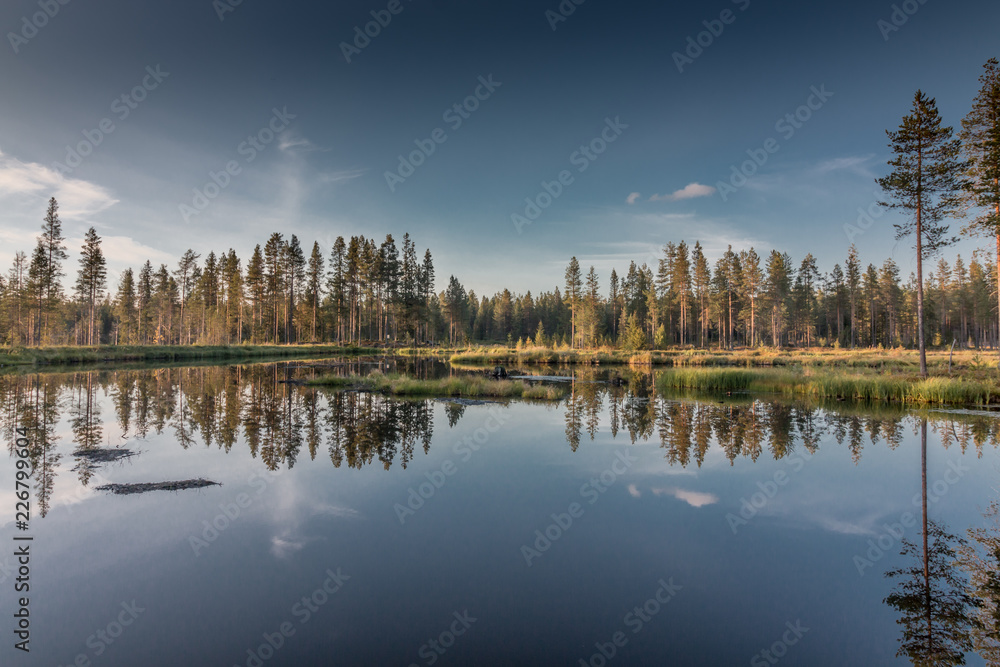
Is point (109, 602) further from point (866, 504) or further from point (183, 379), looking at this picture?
point (183, 379)

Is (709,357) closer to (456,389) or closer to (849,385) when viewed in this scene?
(849,385)

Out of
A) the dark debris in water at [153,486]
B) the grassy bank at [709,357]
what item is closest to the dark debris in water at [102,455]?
the dark debris in water at [153,486]

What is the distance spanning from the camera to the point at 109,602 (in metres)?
5.69

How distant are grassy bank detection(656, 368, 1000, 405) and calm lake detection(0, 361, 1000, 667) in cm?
682

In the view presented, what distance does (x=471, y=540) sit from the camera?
7.80 meters

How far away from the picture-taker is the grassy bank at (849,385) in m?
21.8

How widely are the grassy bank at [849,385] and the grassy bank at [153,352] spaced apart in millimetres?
51970

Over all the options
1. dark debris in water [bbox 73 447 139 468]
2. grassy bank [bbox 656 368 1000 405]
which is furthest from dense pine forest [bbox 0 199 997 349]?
dark debris in water [bbox 73 447 139 468]

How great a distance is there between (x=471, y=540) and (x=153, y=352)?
59836 millimetres

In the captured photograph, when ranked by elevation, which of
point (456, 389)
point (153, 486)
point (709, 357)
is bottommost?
point (153, 486)

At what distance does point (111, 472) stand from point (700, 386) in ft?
100

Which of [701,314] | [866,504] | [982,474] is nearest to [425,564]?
[866,504]

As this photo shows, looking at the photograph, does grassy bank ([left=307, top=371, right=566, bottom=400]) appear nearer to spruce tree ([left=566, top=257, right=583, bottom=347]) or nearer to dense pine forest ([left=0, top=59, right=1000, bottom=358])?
dense pine forest ([left=0, top=59, right=1000, bottom=358])

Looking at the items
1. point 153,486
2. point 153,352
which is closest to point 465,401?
point 153,486
